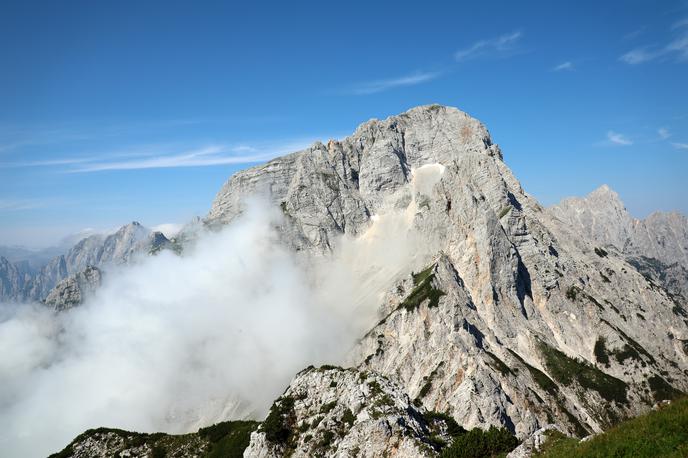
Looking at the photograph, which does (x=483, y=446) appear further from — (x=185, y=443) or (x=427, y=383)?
(x=427, y=383)

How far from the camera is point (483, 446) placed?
37.2 m

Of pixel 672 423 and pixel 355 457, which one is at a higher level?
pixel 672 423

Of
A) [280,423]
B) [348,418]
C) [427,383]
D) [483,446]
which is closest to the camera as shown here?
[483,446]

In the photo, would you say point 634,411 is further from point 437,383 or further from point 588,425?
point 437,383

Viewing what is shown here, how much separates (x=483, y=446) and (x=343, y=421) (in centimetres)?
1557

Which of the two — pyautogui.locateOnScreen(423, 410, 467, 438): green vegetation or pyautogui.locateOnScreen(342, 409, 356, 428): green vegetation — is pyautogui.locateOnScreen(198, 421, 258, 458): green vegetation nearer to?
pyautogui.locateOnScreen(342, 409, 356, 428): green vegetation

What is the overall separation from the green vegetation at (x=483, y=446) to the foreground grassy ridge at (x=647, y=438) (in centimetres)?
1082

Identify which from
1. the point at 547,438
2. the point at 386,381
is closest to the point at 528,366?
the point at 386,381

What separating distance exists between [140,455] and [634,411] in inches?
8096

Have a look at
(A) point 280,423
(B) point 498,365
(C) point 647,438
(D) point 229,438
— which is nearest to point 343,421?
(A) point 280,423

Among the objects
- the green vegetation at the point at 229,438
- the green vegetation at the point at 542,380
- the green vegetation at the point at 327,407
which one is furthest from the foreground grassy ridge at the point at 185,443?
the green vegetation at the point at 542,380

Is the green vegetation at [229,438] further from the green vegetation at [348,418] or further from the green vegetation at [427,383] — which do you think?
the green vegetation at [427,383]

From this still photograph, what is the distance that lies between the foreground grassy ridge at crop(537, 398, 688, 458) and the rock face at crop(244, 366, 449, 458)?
17010 millimetres

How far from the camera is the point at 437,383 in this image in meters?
170
